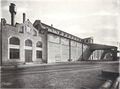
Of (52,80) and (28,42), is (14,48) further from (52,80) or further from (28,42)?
(52,80)

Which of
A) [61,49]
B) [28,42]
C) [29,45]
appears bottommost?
[61,49]

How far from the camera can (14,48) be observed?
19.8m

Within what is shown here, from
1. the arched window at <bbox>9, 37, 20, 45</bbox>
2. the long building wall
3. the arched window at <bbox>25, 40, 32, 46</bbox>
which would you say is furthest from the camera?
the long building wall

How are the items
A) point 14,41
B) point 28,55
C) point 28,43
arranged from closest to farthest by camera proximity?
point 14,41, point 28,55, point 28,43

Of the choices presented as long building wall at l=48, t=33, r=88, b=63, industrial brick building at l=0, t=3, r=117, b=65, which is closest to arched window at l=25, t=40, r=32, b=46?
industrial brick building at l=0, t=3, r=117, b=65

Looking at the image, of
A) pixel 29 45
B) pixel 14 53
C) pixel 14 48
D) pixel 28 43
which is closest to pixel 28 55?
pixel 29 45

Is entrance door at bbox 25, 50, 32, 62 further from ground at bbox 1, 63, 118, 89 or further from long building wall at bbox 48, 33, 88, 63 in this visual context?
ground at bbox 1, 63, 118, 89

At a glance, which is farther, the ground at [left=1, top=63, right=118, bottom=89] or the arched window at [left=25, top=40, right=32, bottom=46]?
the arched window at [left=25, top=40, right=32, bottom=46]

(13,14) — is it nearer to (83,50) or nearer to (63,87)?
(63,87)

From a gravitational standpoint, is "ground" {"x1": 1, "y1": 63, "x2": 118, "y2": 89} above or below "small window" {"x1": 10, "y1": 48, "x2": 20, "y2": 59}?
below

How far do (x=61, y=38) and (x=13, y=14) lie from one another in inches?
584

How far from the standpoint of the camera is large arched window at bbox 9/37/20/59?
63.4ft

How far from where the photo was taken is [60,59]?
101ft

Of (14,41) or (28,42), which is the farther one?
(28,42)
